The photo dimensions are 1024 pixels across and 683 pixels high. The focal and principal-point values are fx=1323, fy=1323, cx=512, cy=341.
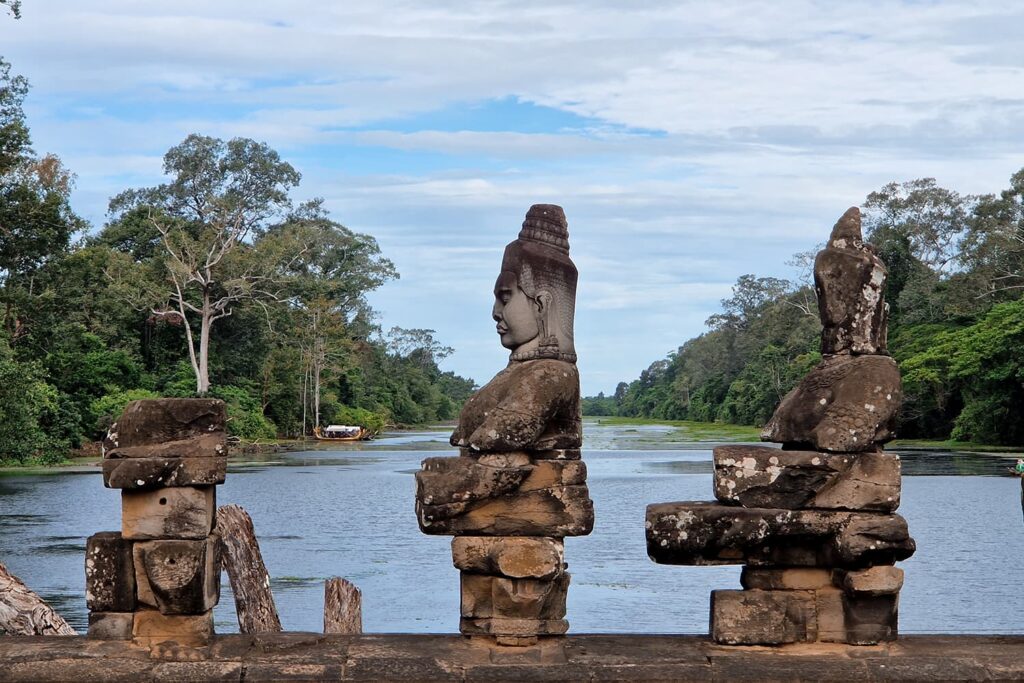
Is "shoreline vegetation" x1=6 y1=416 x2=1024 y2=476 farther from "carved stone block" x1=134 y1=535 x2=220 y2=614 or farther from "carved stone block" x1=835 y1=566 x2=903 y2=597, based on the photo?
"carved stone block" x1=134 y1=535 x2=220 y2=614

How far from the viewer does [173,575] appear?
6.39 m

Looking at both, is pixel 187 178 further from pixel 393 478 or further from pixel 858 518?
pixel 858 518

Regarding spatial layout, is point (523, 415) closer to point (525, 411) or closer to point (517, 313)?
point (525, 411)

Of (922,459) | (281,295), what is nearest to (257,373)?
(281,295)

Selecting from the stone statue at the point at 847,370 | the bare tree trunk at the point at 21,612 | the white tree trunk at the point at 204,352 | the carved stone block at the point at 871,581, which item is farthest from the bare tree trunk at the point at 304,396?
the carved stone block at the point at 871,581

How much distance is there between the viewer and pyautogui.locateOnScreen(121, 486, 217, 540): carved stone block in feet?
21.3

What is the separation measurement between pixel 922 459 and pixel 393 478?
17778mm

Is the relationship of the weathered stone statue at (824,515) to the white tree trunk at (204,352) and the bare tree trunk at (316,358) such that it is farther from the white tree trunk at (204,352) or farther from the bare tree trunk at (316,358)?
the bare tree trunk at (316,358)

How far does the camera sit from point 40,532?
25859mm

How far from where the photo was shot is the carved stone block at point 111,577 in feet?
21.3

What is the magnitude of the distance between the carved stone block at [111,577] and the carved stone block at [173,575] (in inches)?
1.9

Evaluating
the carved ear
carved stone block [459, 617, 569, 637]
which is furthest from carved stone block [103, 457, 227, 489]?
the carved ear

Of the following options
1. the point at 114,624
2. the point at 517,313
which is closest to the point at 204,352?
the point at 114,624

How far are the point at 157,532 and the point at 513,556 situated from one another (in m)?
1.76
